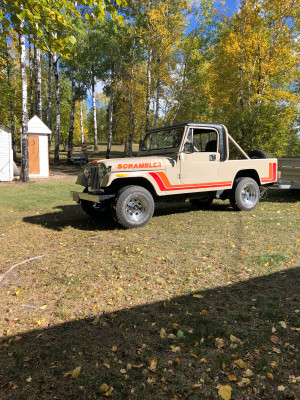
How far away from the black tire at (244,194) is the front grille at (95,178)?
11.9ft

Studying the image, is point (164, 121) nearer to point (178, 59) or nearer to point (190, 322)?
point (178, 59)

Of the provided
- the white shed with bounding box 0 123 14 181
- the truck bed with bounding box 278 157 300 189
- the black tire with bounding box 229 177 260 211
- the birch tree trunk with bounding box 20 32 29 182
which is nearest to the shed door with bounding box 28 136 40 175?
the white shed with bounding box 0 123 14 181

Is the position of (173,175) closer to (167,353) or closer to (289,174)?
(167,353)

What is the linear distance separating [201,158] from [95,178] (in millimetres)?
2513

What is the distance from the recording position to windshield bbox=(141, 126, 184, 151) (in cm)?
686

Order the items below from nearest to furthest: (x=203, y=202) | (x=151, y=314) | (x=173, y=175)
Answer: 1. (x=151, y=314)
2. (x=173, y=175)
3. (x=203, y=202)

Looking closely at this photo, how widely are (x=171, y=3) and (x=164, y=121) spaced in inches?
312

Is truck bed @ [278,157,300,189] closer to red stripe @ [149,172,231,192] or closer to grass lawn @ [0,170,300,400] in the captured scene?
red stripe @ [149,172,231,192]

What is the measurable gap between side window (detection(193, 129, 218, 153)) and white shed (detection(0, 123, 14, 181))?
1217cm

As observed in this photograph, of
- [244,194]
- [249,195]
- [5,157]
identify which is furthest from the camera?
[5,157]

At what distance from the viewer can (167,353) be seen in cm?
246

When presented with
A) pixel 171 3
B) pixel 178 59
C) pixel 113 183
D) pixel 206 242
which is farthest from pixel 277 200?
pixel 171 3

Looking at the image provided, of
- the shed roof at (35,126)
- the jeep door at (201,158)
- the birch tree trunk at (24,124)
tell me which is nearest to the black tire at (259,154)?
the jeep door at (201,158)

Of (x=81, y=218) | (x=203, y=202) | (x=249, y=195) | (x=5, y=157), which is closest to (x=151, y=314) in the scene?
(x=81, y=218)
